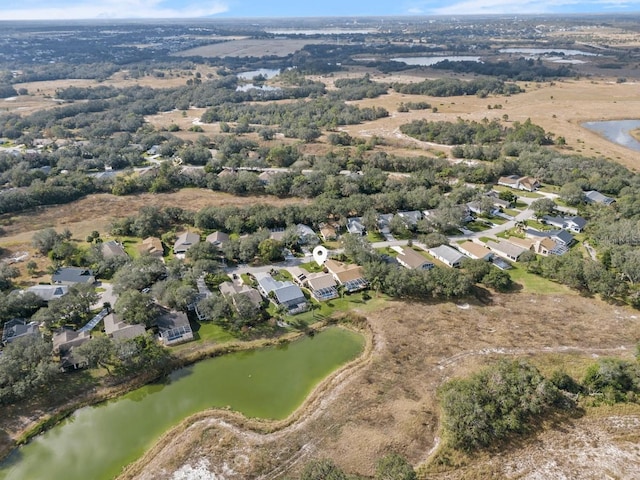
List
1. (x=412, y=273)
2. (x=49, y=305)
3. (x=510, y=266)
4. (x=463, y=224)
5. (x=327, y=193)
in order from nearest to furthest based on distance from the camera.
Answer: (x=49, y=305)
(x=412, y=273)
(x=510, y=266)
(x=463, y=224)
(x=327, y=193)

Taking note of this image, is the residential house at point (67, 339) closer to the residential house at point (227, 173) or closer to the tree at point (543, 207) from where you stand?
the residential house at point (227, 173)

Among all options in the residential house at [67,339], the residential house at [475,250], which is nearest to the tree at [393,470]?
the residential house at [67,339]

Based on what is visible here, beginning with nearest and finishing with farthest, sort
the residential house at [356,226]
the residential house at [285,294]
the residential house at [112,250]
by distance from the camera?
1. the residential house at [285,294]
2. the residential house at [112,250]
3. the residential house at [356,226]

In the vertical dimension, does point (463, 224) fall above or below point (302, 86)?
below

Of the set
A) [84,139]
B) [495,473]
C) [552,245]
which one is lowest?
[495,473]

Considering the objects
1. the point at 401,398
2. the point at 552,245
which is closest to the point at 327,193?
the point at 552,245

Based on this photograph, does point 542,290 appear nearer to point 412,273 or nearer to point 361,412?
point 412,273

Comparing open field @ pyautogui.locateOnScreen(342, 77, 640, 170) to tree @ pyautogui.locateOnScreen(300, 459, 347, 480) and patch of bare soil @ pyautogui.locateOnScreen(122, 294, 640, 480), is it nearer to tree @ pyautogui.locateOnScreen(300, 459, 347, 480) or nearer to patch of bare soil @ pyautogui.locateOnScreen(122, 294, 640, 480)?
patch of bare soil @ pyautogui.locateOnScreen(122, 294, 640, 480)
